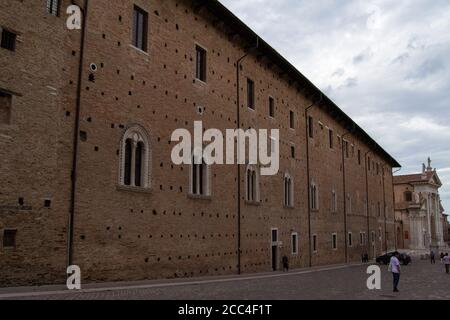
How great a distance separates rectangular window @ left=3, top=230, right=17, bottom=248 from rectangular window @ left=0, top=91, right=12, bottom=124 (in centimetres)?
241

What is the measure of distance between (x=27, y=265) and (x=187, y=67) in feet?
29.6

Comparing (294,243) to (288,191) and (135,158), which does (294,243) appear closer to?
(288,191)

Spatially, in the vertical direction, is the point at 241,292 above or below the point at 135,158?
below

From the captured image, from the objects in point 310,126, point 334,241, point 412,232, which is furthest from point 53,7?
point 412,232

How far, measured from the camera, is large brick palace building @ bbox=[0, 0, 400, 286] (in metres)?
10.4

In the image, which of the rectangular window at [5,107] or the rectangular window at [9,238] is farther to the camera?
the rectangular window at [5,107]

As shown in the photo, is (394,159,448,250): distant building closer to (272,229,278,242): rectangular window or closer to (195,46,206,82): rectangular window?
(272,229,278,242): rectangular window

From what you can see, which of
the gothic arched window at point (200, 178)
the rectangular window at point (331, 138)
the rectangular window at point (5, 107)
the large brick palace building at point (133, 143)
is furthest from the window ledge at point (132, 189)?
the rectangular window at point (331, 138)

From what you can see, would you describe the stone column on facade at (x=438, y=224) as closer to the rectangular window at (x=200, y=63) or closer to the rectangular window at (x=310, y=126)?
the rectangular window at (x=310, y=126)

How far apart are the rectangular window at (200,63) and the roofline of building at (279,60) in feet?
5.15

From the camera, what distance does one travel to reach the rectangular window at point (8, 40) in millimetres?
10273

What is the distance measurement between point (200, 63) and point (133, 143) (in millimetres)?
5590

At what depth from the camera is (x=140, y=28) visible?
14508mm
